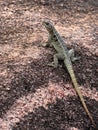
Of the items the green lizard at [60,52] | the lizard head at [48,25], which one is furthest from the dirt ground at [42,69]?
the lizard head at [48,25]

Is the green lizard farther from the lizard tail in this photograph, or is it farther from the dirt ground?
the dirt ground

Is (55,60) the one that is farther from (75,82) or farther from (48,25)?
(48,25)

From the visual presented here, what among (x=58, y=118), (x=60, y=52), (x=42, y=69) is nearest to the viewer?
(x=58, y=118)

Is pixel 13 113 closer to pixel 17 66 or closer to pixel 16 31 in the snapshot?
pixel 17 66

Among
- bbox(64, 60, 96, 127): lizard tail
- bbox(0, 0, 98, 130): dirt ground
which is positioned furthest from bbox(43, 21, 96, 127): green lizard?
bbox(0, 0, 98, 130): dirt ground

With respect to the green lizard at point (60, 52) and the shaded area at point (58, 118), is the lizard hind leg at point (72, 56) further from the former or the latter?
the shaded area at point (58, 118)

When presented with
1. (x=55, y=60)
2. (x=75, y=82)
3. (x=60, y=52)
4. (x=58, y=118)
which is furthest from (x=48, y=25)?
(x=58, y=118)

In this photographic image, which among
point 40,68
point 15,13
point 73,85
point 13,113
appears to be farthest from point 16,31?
point 13,113

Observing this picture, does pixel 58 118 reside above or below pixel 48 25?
below
